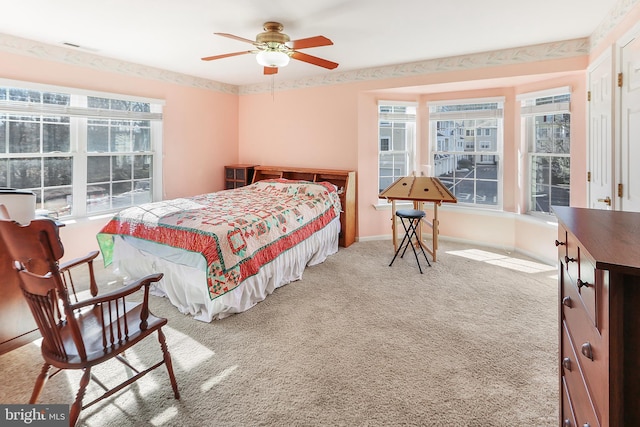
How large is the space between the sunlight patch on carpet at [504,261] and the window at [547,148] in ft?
2.72

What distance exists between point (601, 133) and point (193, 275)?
3.86 metres

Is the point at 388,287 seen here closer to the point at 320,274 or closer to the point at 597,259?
the point at 320,274

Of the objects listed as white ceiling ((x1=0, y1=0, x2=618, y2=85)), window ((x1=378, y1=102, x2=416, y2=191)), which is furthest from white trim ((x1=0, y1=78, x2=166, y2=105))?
window ((x1=378, y1=102, x2=416, y2=191))

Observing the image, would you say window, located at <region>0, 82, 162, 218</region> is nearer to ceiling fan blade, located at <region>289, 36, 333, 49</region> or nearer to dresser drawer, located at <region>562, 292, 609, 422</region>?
ceiling fan blade, located at <region>289, 36, 333, 49</region>

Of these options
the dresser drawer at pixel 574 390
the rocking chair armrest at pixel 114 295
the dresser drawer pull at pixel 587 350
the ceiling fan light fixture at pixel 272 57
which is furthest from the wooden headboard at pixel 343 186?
the dresser drawer pull at pixel 587 350

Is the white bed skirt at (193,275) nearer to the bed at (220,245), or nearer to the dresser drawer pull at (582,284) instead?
the bed at (220,245)

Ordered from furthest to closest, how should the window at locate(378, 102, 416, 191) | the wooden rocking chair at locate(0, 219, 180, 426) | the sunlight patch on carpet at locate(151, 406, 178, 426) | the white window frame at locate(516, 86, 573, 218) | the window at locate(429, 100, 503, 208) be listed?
the window at locate(378, 102, 416, 191)
the window at locate(429, 100, 503, 208)
the white window frame at locate(516, 86, 573, 218)
the sunlight patch on carpet at locate(151, 406, 178, 426)
the wooden rocking chair at locate(0, 219, 180, 426)

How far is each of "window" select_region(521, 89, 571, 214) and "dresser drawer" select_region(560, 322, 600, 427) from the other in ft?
12.2

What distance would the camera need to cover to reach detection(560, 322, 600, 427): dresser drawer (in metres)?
1.02

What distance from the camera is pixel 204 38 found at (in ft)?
12.2

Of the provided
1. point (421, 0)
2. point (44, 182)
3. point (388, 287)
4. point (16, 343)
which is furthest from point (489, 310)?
point (44, 182)

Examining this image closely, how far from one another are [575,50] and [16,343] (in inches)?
231

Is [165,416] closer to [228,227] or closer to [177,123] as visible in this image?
[228,227]

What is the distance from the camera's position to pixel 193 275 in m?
2.95
